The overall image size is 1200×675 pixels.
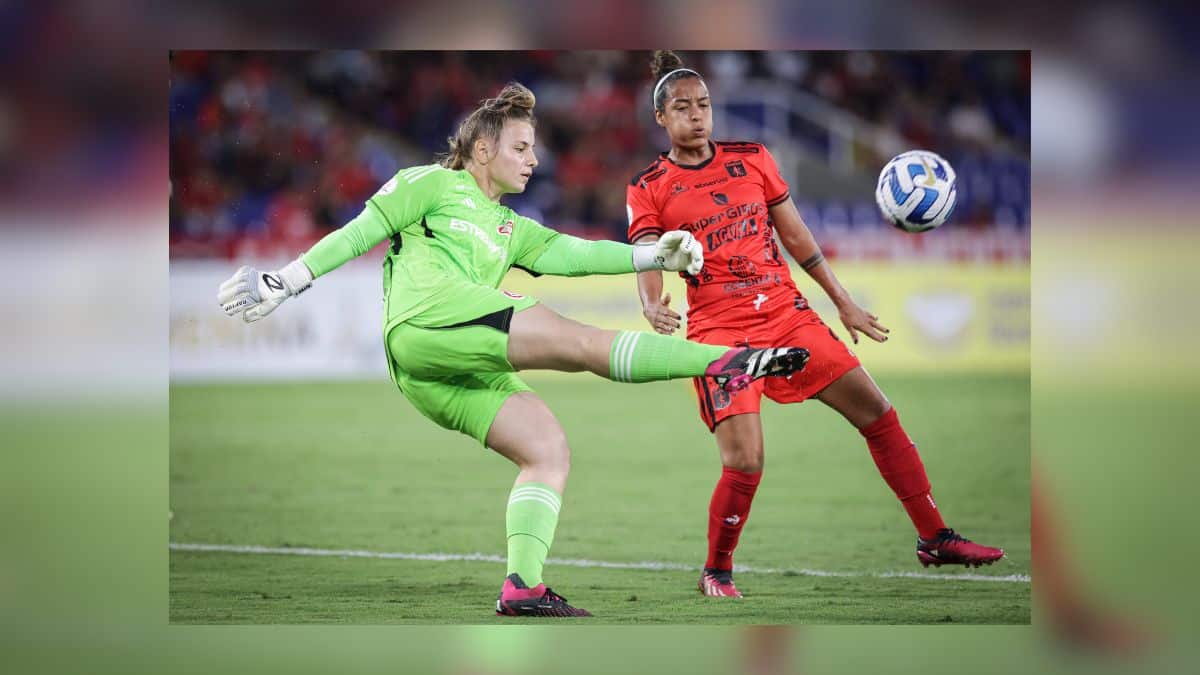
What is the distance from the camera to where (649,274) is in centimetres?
575

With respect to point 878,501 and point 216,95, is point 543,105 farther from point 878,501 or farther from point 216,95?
point 878,501

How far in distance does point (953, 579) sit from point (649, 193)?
2384 mm

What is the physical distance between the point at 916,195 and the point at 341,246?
235cm

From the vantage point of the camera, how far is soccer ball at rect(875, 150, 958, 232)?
5844 millimetres

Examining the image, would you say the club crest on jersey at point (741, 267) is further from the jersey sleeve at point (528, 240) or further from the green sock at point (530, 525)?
the green sock at point (530, 525)

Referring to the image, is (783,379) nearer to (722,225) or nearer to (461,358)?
(722,225)

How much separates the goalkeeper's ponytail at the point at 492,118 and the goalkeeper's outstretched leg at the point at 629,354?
2.80 feet

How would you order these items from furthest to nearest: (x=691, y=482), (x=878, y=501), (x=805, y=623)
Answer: (x=691, y=482)
(x=878, y=501)
(x=805, y=623)

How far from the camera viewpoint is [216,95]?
13500mm

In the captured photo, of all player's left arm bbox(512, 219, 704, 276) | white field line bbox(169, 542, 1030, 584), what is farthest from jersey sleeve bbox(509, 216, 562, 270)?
white field line bbox(169, 542, 1030, 584)

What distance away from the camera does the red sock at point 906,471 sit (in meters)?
6.00

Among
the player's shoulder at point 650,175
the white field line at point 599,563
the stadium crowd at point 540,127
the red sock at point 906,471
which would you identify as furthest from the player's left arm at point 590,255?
the stadium crowd at point 540,127

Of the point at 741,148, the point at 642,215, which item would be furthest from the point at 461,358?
the point at 741,148
